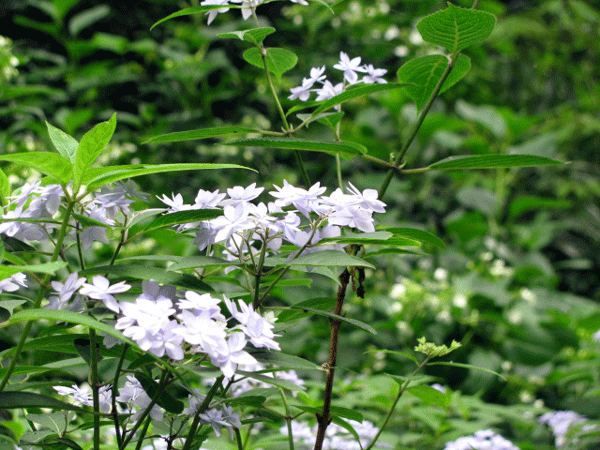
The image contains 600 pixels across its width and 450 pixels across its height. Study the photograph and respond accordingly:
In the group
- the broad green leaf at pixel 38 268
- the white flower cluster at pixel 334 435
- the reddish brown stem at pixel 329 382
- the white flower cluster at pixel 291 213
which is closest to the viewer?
the broad green leaf at pixel 38 268

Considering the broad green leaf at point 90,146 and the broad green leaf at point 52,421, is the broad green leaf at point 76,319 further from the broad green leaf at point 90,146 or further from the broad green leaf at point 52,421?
the broad green leaf at point 52,421

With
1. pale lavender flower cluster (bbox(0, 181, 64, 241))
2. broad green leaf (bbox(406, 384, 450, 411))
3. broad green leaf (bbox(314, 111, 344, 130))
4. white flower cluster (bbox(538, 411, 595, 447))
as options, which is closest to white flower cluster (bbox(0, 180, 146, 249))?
pale lavender flower cluster (bbox(0, 181, 64, 241))

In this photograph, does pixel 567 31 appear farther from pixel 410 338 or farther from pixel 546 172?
pixel 410 338

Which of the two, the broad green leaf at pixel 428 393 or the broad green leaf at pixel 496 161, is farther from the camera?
the broad green leaf at pixel 428 393

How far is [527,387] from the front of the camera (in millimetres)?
1520

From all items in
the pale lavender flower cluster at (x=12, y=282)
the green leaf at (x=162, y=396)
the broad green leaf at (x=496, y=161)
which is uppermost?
the broad green leaf at (x=496, y=161)

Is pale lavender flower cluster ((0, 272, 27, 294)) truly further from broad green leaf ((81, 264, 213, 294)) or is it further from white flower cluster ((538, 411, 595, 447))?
white flower cluster ((538, 411, 595, 447))

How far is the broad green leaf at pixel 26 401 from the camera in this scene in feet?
1.17

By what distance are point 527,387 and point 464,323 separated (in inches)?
9.0

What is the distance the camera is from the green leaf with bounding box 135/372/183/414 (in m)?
0.38

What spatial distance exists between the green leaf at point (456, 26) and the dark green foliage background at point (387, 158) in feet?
2.06

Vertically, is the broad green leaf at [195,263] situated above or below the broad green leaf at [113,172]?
below

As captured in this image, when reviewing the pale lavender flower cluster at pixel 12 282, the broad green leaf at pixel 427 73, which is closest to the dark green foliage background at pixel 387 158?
the broad green leaf at pixel 427 73

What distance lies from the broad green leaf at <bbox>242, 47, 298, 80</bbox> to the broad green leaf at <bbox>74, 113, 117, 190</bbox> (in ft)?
0.76
